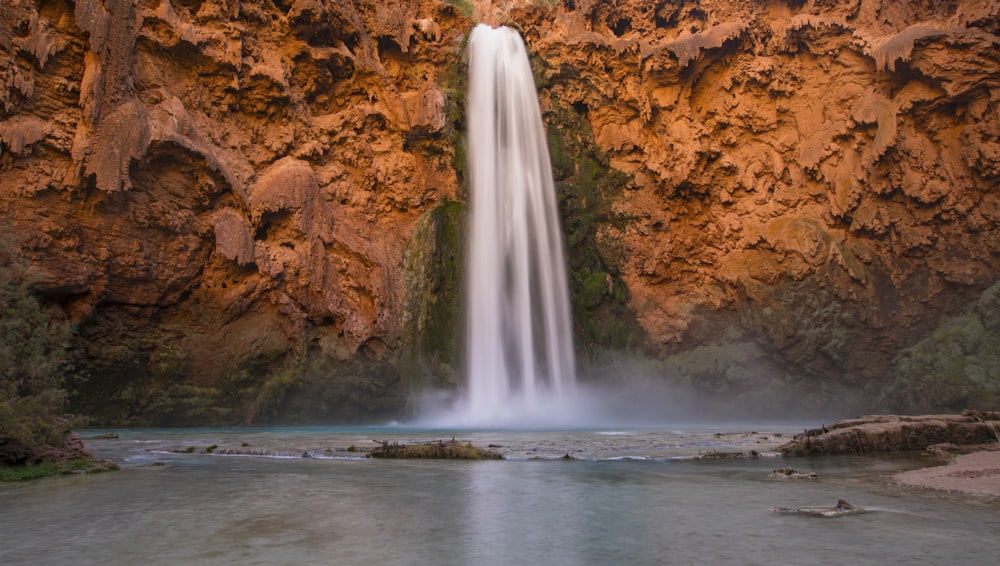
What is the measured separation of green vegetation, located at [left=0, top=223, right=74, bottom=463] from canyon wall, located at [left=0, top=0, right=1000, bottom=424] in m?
11.0

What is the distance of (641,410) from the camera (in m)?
31.4

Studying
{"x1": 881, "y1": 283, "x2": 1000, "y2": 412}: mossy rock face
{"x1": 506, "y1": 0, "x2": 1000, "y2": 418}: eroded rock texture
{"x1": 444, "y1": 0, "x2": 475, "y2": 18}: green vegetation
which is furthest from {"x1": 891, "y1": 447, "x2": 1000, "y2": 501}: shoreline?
{"x1": 444, "y1": 0, "x2": 475, "y2": 18}: green vegetation

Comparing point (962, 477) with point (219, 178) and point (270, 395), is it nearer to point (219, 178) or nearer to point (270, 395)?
point (270, 395)

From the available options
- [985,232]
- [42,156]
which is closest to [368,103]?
[42,156]

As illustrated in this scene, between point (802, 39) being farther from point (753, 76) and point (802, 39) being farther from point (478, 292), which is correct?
point (478, 292)

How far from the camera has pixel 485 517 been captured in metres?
6.06

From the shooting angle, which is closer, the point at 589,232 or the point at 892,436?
the point at 892,436

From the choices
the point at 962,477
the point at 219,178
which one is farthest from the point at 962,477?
the point at 219,178

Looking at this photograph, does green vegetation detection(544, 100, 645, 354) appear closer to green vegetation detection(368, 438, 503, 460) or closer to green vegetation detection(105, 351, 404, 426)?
green vegetation detection(105, 351, 404, 426)

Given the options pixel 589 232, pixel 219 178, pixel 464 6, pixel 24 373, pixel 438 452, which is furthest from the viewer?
pixel 464 6

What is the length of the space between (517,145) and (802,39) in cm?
1386

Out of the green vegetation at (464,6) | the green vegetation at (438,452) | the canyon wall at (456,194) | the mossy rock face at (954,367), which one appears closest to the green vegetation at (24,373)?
the green vegetation at (438,452)

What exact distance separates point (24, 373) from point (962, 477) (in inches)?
534

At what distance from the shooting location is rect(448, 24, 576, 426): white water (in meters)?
27.6
